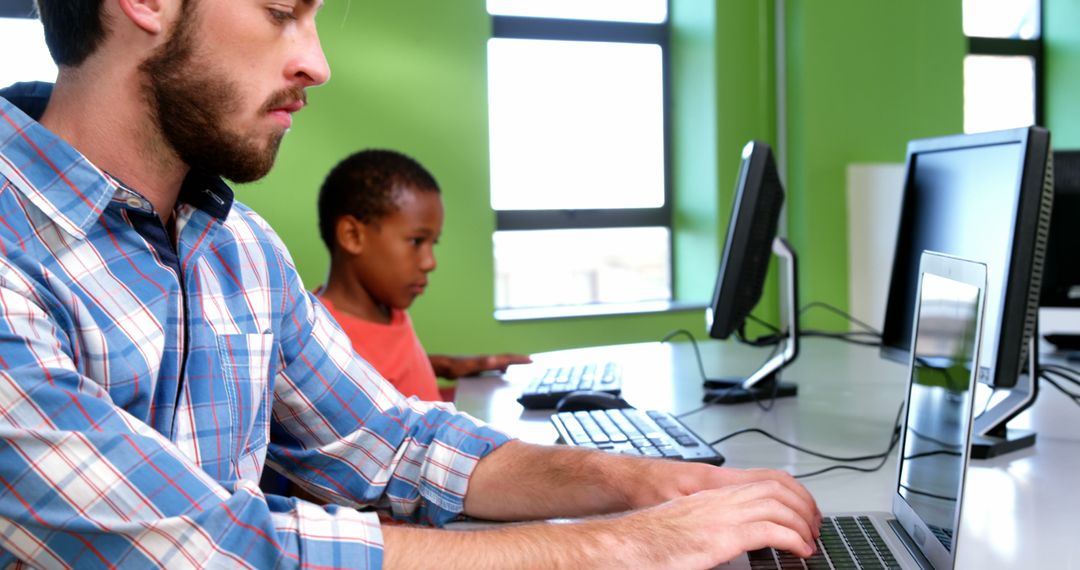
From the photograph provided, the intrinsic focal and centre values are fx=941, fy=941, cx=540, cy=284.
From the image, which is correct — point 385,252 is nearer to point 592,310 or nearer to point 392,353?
point 392,353

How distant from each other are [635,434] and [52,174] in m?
0.79

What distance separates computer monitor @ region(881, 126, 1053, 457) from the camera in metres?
1.18

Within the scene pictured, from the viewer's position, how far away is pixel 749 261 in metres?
1.70

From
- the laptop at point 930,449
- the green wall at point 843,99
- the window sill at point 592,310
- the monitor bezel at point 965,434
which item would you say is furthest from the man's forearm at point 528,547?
the green wall at point 843,99

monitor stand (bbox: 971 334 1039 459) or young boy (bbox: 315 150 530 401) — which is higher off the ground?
young boy (bbox: 315 150 530 401)

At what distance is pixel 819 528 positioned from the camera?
916 millimetres

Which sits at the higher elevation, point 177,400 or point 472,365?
point 177,400

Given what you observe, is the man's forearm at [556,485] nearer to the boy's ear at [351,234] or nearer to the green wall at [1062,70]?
the boy's ear at [351,234]

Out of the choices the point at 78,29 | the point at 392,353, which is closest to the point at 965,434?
the point at 78,29

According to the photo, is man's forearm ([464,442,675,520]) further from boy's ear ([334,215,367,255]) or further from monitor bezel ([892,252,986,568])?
boy's ear ([334,215,367,255])

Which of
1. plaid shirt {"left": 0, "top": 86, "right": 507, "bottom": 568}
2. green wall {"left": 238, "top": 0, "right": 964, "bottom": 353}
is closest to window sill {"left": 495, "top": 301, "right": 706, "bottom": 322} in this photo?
green wall {"left": 238, "top": 0, "right": 964, "bottom": 353}

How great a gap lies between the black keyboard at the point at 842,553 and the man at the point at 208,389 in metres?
0.02

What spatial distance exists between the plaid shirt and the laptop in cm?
41

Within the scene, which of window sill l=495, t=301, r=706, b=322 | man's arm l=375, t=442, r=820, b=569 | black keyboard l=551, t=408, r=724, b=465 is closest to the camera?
man's arm l=375, t=442, r=820, b=569
